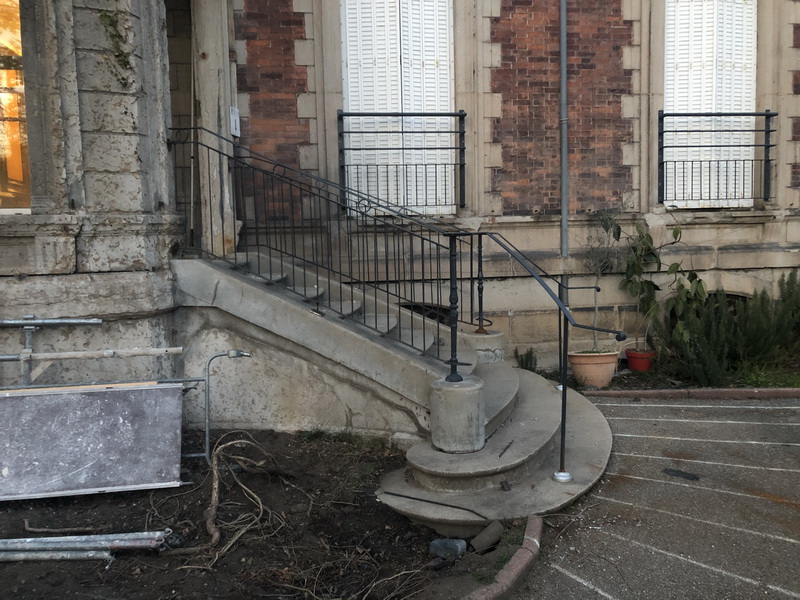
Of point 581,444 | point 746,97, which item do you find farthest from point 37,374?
point 746,97

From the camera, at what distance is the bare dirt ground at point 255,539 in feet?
10.7

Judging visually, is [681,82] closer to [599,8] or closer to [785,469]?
[599,8]

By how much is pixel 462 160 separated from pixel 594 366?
2776 mm

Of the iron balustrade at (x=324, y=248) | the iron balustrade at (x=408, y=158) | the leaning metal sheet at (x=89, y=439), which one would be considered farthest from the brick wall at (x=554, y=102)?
the leaning metal sheet at (x=89, y=439)

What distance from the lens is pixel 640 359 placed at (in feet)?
24.1

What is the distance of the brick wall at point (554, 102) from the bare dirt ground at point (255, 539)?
4.15 metres

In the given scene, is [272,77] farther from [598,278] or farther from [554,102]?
[598,278]

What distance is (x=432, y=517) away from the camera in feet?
12.6

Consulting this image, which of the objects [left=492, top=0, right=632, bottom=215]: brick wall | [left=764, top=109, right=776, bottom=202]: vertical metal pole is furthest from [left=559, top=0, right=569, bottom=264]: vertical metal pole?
[left=764, top=109, right=776, bottom=202]: vertical metal pole

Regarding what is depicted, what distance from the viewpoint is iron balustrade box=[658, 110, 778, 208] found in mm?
7973

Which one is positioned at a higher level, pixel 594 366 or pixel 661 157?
pixel 661 157

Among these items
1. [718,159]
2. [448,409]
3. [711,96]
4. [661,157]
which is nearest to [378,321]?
[448,409]

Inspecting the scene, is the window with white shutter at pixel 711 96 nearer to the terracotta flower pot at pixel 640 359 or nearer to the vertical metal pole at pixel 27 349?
the terracotta flower pot at pixel 640 359

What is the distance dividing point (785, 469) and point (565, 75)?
480cm
